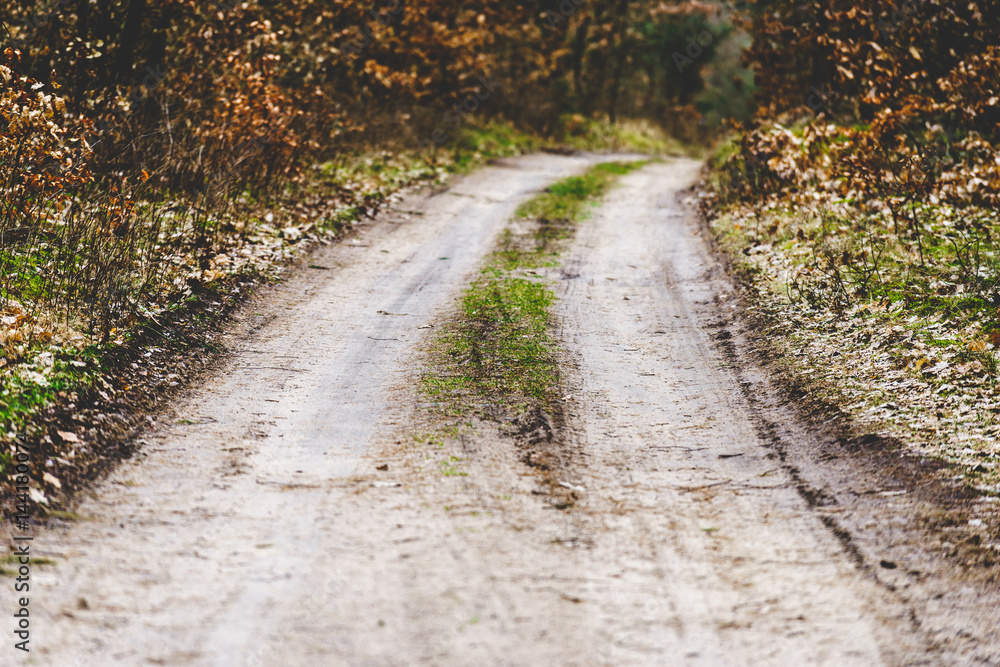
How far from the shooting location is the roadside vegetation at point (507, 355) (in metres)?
5.02

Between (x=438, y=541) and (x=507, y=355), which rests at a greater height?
(x=507, y=355)

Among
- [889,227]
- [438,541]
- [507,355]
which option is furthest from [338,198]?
[438,541]

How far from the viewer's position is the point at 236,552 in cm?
354

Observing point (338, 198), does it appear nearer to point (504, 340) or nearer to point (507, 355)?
point (504, 340)

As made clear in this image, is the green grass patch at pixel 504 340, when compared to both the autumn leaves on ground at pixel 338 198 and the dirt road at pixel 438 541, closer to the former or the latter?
the autumn leaves on ground at pixel 338 198

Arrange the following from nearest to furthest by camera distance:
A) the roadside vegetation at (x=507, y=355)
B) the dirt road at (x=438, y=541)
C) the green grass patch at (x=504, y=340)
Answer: the dirt road at (x=438, y=541) < the roadside vegetation at (x=507, y=355) < the green grass patch at (x=504, y=340)

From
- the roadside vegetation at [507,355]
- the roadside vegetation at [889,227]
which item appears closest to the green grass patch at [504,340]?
the roadside vegetation at [507,355]

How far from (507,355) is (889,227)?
598 centimetres

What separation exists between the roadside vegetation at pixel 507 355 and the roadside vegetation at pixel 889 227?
2200 mm

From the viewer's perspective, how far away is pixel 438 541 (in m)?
3.65

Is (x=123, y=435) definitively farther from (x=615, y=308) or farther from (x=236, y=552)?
(x=615, y=308)

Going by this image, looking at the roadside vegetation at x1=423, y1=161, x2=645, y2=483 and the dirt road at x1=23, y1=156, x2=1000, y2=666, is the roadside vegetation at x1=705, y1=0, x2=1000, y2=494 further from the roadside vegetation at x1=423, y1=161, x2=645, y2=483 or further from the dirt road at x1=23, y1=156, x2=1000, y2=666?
the roadside vegetation at x1=423, y1=161, x2=645, y2=483

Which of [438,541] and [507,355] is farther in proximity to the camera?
[507,355]

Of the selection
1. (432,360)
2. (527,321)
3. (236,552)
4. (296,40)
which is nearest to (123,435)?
(236,552)
